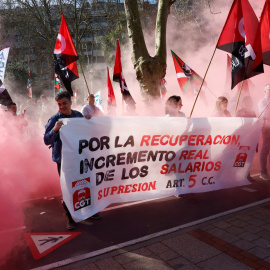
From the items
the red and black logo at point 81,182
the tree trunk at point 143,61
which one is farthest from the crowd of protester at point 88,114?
the tree trunk at point 143,61

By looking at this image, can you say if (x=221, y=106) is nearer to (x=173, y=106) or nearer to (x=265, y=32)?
(x=173, y=106)

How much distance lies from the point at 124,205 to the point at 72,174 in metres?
1.46

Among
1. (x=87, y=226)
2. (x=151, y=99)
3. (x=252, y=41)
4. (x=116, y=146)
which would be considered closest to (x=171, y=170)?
(x=116, y=146)

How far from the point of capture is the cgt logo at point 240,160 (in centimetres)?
455

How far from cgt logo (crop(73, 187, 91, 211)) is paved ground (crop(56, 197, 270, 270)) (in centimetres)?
65

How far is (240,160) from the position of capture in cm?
459

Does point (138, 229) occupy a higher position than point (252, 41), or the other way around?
point (252, 41)

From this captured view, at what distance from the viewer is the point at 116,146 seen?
3.68 metres

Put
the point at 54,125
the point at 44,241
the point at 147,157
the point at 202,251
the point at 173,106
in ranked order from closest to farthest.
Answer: the point at 202,251 → the point at 44,241 → the point at 54,125 → the point at 147,157 → the point at 173,106

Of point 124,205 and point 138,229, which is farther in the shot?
point 124,205

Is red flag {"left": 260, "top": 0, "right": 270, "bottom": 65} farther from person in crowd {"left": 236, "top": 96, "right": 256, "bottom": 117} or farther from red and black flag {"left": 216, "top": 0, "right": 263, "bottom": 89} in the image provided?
person in crowd {"left": 236, "top": 96, "right": 256, "bottom": 117}

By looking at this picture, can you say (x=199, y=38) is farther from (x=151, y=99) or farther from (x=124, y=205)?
(x=124, y=205)

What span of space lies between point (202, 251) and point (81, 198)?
1507mm

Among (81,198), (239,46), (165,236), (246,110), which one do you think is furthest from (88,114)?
(246,110)
